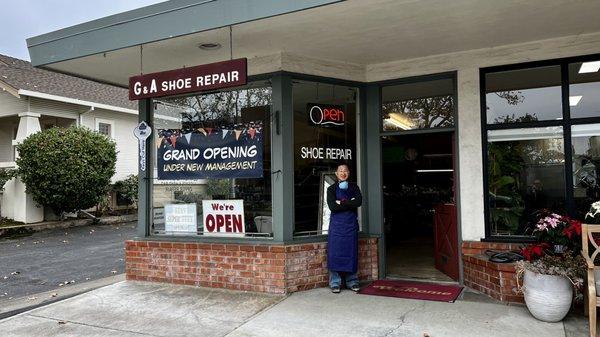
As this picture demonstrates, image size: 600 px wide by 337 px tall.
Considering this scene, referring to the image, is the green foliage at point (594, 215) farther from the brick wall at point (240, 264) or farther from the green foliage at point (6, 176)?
the green foliage at point (6, 176)

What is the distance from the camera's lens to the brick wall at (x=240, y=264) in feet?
19.3

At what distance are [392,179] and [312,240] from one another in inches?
215

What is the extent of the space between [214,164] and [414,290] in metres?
3.11

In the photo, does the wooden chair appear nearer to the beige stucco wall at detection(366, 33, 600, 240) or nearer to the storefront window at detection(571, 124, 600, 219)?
the storefront window at detection(571, 124, 600, 219)

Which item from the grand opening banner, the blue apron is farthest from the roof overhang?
the blue apron

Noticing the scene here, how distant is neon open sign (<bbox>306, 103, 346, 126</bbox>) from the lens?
6.30m

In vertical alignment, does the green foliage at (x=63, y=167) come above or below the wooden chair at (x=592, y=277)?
above

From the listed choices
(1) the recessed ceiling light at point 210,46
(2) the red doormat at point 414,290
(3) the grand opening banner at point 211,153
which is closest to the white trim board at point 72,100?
(3) the grand opening banner at point 211,153

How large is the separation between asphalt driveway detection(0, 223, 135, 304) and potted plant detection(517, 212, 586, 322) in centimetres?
681

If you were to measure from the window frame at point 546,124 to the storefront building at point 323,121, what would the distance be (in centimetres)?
2

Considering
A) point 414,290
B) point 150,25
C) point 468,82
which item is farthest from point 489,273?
point 150,25

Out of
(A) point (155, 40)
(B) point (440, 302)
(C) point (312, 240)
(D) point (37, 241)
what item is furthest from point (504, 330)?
(D) point (37, 241)

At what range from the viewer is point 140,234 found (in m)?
7.00

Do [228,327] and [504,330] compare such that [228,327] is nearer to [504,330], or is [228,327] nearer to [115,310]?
[115,310]
